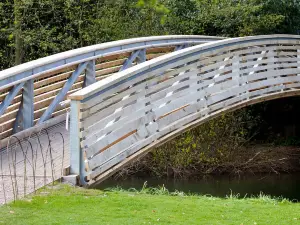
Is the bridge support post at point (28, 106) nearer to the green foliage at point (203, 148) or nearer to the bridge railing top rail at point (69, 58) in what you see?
the bridge railing top rail at point (69, 58)

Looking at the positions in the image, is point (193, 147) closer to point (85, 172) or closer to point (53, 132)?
point (53, 132)

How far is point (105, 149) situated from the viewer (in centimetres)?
830

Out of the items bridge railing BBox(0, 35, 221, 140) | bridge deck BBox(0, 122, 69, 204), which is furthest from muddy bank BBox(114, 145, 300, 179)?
bridge deck BBox(0, 122, 69, 204)

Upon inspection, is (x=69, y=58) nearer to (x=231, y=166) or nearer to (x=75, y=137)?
(x=75, y=137)

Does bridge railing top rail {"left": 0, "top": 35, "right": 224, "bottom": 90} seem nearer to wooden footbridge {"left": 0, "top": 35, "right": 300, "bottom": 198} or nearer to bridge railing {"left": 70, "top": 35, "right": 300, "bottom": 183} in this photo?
wooden footbridge {"left": 0, "top": 35, "right": 300, "bottom": 198}

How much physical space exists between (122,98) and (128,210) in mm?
2212

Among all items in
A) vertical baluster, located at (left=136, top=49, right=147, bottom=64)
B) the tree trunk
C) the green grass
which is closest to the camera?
the green grass

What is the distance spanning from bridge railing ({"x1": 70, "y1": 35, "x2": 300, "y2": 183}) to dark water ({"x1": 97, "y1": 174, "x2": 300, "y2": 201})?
1982 mm

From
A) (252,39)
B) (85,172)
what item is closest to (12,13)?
(252,39)

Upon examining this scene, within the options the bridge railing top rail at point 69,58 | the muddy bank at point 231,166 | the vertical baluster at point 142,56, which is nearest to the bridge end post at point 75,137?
the bridge railing top rail at point 69,58

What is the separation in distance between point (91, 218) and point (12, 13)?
491 inches

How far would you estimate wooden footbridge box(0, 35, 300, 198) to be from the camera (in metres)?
7.93

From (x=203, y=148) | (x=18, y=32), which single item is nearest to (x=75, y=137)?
(x=203, y=148)

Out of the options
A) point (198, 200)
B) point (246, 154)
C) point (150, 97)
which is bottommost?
point (246, 154)
